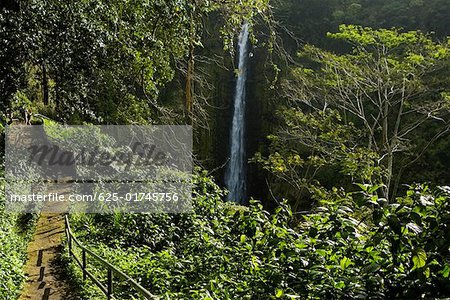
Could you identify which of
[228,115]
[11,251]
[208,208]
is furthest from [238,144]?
[11,251]

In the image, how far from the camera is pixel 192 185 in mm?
8438

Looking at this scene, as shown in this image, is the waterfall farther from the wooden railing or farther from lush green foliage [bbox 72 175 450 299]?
lush green foliage [bbox 72 175 450 299]

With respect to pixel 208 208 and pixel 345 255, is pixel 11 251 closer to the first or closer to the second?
pixel 208 208

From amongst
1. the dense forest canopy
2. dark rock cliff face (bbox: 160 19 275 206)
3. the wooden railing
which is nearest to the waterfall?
dark rock cliff face (bbox: 160 19 275 206)

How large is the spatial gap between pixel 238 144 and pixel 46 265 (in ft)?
62.9

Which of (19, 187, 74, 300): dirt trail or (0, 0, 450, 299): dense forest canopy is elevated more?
(0, 0, 450, 299): dense forest canopy

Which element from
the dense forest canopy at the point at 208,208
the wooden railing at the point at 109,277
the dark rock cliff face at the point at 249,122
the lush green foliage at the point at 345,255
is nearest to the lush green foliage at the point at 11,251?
the dense forest canopy at the point at 208,208

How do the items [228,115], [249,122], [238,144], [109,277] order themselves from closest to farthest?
[109,277]
[238,144]
[249,122]
[228,115]

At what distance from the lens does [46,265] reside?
7.89 m

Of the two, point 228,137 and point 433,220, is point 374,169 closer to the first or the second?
point 433,220

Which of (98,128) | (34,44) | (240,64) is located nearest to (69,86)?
(34,44)

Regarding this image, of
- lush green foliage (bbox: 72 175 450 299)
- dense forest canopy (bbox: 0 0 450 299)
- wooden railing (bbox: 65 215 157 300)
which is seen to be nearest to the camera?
lush green foliage (bbox: 72 175 450 299)

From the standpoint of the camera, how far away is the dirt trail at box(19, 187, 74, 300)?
6.49 metres

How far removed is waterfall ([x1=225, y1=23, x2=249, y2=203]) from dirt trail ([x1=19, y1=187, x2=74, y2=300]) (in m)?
14.6
